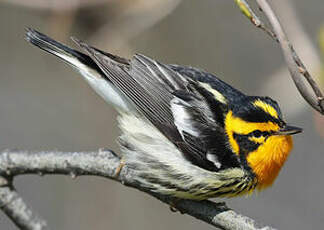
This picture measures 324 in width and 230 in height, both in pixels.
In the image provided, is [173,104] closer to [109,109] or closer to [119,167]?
[119,167]

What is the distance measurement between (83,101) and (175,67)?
175 inches

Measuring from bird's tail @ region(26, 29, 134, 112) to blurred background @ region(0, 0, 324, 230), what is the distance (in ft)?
5.20

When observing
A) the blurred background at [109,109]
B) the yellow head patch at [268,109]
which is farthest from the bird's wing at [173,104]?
the blurred background at [109,109]

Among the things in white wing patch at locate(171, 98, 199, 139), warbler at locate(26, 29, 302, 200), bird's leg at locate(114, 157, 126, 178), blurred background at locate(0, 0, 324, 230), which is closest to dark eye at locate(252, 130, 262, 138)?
warbler at locate(26, 29, 302, 200)

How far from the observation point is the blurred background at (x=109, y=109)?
6.85 m

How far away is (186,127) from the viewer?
4254mm

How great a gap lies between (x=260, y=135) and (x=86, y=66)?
1296 mm

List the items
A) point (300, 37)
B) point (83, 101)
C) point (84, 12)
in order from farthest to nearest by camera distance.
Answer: point (83, 101)
point (84, 12)
point (300, 37)

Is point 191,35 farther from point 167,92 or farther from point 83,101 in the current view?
point 167,92

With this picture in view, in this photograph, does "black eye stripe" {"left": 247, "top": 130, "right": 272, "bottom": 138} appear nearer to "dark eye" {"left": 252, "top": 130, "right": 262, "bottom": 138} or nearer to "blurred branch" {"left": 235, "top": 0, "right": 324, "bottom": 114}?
"dark eye" {"left": 252, "top": 130, "right": 262, "bottom": 138}

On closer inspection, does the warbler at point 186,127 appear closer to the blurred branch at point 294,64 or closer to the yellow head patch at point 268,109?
the yellow head patch at point 268,109

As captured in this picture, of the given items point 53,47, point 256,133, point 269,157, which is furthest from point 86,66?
point 269,157

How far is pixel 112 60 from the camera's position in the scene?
4.33 metres

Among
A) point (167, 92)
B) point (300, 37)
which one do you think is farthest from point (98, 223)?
point (300, 37)
